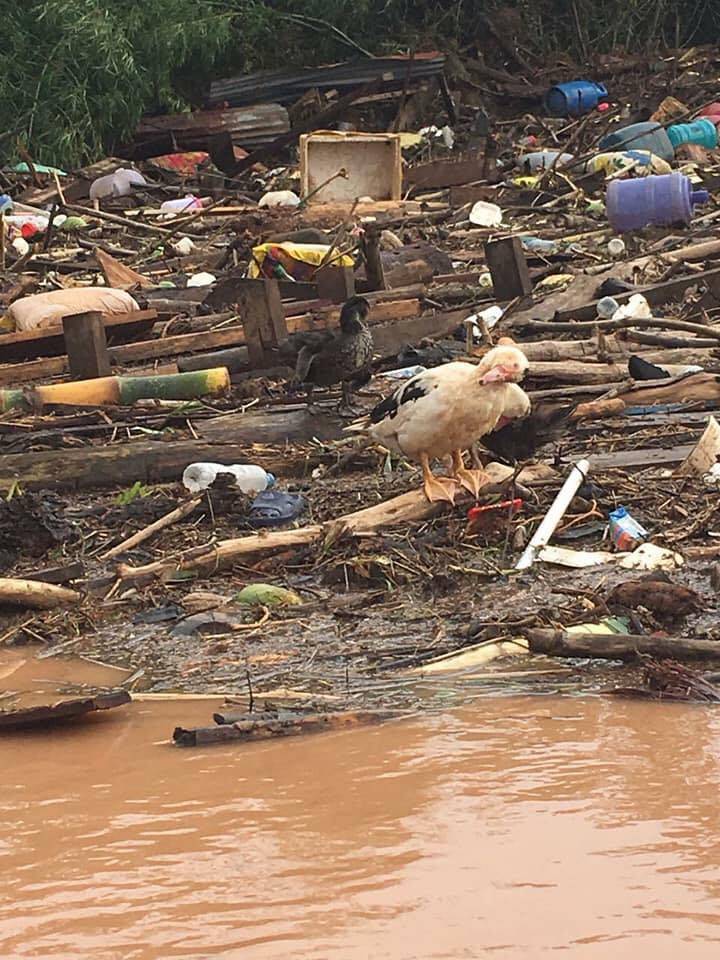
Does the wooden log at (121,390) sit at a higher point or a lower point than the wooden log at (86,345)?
lower

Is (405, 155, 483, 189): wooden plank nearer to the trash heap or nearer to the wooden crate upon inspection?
the wooden crate

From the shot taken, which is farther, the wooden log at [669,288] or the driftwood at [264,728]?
the wooden log at [669,288]

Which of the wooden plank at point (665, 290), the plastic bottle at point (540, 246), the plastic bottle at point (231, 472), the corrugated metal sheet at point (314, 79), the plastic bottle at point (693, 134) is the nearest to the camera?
the plastic bottle at point (231, 472)

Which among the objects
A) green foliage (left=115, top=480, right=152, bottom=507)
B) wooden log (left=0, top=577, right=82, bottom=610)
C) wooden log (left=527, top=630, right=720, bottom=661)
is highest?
green foliage (left=115, top=480, right=152, bottom=507)

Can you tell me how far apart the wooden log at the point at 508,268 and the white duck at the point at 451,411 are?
364cm

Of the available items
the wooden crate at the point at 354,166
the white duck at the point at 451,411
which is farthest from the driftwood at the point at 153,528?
the wooden crate at the point at 354,166

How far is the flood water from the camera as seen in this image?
287 cm

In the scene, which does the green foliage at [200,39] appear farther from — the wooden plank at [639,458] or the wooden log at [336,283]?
the wooden plank at [639,458]

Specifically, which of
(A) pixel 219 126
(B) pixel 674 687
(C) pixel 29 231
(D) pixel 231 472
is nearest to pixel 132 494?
(D) pixel 231 472

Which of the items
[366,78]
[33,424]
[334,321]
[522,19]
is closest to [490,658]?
[33,424]

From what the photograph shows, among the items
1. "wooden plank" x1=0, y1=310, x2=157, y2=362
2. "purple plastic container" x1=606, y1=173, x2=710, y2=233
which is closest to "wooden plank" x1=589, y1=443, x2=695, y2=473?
"wooden plank" x1=0, y1=310, x2=157, y2=362

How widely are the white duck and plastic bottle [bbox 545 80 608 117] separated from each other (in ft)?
48.2

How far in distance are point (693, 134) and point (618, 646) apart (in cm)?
1376

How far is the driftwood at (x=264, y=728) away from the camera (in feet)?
13.3
